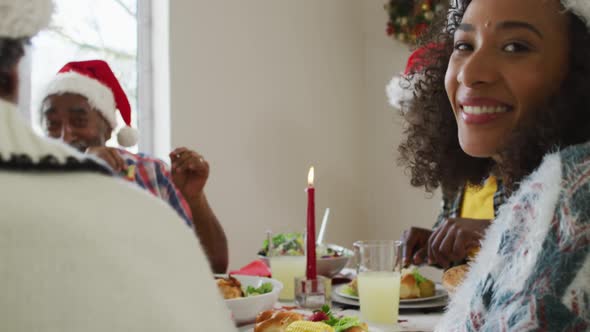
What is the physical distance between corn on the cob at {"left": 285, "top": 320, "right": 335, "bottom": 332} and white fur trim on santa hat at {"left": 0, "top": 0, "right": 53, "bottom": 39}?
0.60m

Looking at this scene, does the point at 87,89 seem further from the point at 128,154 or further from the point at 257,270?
the point at 257,270

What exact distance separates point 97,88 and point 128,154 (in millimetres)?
225

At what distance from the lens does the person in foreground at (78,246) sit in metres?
0.25

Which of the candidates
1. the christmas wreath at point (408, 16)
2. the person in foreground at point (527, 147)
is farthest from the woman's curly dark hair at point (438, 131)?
the christmas wreath at point (408, 16)

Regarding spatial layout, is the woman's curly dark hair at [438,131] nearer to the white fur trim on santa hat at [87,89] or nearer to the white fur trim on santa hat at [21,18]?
the white fur trim on santa hat at [21,18]

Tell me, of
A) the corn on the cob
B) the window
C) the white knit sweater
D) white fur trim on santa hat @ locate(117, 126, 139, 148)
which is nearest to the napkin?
white fur trim on santa hat @ locate(117, 126, 139, 148)

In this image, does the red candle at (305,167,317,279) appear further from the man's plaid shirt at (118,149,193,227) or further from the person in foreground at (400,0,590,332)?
the man's plaid shirt at (118,149,193,227)

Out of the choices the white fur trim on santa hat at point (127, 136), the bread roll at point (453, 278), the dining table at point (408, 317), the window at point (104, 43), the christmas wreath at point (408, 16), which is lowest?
the dining table at point (408, 317)

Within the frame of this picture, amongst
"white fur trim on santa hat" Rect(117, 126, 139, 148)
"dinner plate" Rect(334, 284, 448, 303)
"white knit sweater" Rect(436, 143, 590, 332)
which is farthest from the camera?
"white fur trim on santa hat" Rect(117, 126, 139, 148)

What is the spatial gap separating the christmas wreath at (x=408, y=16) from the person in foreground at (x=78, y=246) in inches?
129

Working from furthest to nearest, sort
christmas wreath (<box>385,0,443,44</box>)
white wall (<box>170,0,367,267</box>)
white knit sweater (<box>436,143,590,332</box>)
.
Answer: christmas wreath (<box>385,0,443,44</box>)
white wall (<box>170,0,367,267</box>)
white knit sweater (<box>436,143,590,332</box>)

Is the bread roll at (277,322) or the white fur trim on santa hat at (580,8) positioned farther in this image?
the bread roll at (277,322)

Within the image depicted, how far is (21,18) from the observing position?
30 cm

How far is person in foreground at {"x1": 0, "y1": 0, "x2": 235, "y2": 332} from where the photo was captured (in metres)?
0.25
